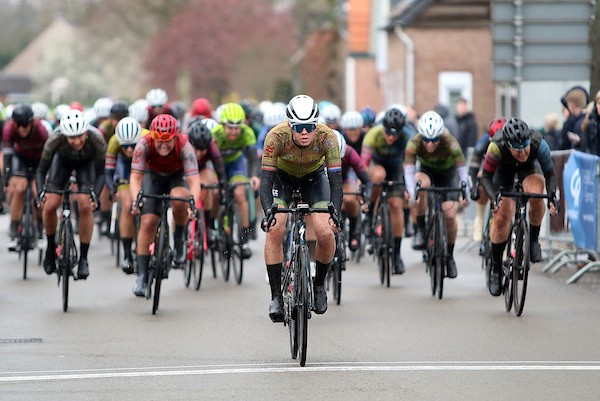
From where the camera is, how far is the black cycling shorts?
13.7m

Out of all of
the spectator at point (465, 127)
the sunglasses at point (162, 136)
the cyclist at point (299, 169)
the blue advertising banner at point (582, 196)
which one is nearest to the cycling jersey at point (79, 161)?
the sunglasses at point (162, 136)

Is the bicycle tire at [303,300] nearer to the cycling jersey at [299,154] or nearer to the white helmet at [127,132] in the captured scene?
the cycling jersey at [299,154]

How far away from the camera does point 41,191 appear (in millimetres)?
14141

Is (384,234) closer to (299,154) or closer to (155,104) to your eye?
(155,104)

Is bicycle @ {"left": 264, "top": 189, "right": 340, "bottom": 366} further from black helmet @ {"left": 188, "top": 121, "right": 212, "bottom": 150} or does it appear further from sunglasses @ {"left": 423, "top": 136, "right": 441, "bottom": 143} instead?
black helmet @ {"left": 188, "top": 121, "right": 212, "bottom": 150}

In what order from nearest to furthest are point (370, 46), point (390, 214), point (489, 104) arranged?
1. point (390, 214)
2. point (489, 104)
3. point (370, 46)

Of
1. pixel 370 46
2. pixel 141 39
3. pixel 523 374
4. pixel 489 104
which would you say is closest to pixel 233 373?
pixel 523 374

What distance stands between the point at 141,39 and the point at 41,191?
8675 centimetres

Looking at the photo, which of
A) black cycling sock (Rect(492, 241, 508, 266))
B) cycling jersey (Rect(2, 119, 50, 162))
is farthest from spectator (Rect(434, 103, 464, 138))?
black cycling sock (Rect(492, 241, 508, 266))

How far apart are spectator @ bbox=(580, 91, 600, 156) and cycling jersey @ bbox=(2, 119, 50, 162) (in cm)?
618

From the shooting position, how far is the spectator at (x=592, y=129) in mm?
16297

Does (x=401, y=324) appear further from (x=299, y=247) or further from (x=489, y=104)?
Result: (x=489, y=104)

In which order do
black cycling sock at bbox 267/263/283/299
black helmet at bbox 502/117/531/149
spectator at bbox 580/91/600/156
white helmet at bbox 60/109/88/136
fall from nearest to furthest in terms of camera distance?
black cycling sock at bbox 267/263/283/299 < black helmet at bbox 502/117/531/149 < white helmet at bbox 60/109/88/136 < spectator at bbox 580/91/600/156

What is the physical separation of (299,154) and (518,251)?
2858 millimetres
